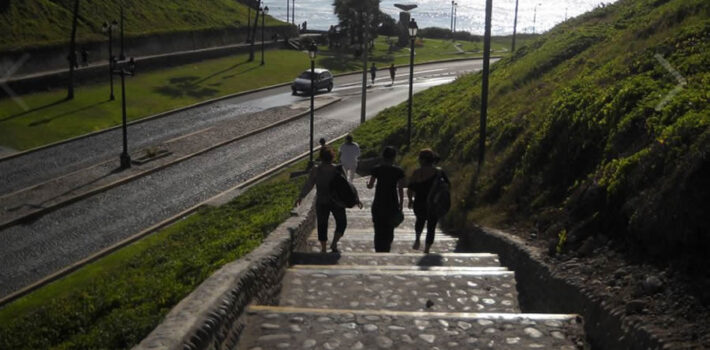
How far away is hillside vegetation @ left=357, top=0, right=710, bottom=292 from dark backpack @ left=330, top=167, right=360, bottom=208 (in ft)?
8.02

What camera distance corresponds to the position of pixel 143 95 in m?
36.4

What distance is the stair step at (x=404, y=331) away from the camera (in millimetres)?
5465

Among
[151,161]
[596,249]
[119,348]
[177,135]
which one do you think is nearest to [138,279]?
[119,348]

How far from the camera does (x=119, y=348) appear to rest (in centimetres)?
684

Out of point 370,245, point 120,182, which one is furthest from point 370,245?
point 120,182

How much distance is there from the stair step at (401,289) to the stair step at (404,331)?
0.92 meters

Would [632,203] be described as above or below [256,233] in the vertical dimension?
above

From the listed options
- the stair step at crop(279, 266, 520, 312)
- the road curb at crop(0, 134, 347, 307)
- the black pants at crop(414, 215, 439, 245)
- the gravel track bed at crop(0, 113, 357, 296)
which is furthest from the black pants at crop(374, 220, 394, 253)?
the gravel track bed at crop(0, 113, 357, 296)

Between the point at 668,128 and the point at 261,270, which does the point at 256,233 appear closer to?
the point at 261,270

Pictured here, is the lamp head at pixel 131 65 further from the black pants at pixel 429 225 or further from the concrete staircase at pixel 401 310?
the concrete staircase at pixel 401 310

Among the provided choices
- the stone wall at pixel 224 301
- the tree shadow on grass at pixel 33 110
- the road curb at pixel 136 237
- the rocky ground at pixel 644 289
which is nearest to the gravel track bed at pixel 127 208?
the road curb at pixel 136 237

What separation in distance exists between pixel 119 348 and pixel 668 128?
19.9 feet

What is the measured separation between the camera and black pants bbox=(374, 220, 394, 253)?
30.6 ft

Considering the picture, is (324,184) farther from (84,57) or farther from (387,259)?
(84,57)
